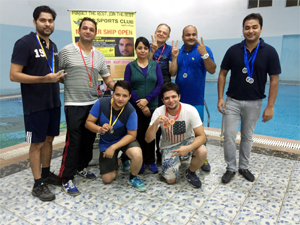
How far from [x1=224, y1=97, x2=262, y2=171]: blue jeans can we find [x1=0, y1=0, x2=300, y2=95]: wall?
31.2 ft

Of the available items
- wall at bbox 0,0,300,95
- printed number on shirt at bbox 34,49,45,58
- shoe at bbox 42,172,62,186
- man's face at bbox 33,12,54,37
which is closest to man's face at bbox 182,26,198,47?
man's face at bbox 33,12,54,37

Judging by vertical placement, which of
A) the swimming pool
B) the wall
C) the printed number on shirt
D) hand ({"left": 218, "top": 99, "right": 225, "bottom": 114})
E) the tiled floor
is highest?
the wall

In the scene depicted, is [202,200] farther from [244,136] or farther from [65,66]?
[65,66]

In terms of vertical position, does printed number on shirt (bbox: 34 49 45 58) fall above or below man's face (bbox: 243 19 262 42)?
below

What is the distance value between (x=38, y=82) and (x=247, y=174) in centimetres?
239

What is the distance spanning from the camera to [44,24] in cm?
203

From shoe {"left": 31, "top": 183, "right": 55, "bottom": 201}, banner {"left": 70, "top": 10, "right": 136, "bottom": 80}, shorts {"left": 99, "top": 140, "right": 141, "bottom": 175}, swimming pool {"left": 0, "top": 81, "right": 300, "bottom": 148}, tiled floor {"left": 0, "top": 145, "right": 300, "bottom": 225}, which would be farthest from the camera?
swimming pool {"left": 0, "top": 81, "right": 300, "bottom": 148}

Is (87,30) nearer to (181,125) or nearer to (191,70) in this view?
(191,70)

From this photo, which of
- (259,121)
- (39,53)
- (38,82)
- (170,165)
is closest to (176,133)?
(170,165)

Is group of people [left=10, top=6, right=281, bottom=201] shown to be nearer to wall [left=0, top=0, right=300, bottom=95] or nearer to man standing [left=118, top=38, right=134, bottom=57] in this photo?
man standing [left=118, top=38, right=134, bottom=57]

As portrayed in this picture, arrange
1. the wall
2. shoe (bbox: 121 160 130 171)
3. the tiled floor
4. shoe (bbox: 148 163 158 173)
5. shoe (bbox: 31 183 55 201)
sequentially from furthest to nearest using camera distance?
the wall < shoe (bbox: 121 160 130 171) < shoe (bbox: 148 163 158 173) < shoe (bbox: 31 183 55 201) < the tiled floor

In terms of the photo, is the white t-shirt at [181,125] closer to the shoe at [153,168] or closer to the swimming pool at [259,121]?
the shoe at [153,168]

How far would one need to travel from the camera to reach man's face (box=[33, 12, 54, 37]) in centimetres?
201

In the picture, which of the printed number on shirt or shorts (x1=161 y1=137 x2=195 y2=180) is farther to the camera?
shorts (x1=161 y1=137 x2=195 y2=180)
